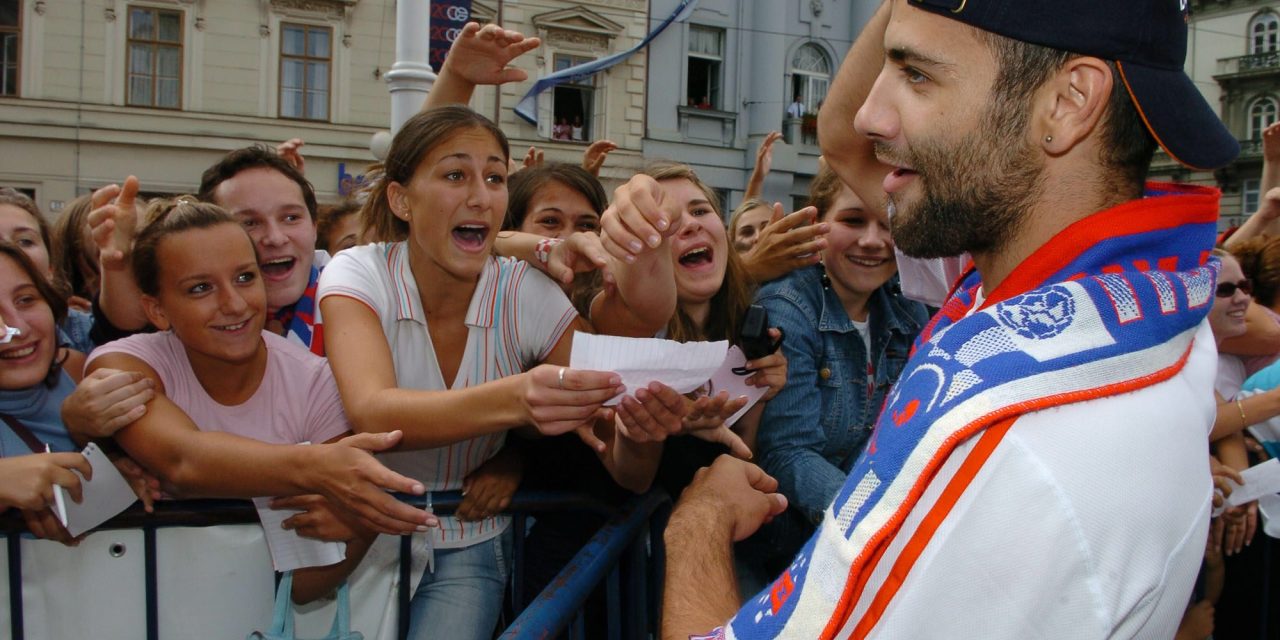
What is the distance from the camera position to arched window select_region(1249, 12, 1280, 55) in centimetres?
3356

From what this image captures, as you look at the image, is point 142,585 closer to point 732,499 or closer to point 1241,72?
point 732,499

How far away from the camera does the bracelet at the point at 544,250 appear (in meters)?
2.50

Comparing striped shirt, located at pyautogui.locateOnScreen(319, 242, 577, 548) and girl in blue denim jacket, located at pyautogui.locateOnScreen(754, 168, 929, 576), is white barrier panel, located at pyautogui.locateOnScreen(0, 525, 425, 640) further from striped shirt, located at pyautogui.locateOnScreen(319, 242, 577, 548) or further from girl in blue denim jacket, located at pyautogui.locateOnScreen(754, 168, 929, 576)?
girl in blue denim jacket, located at pyautogui.locateOnScreen(754, 168, 929, 576)

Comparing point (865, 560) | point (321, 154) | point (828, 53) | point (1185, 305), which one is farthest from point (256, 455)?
point (828, 53)

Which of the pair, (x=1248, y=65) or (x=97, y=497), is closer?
(x=97, y=497)

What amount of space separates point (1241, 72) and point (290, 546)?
38553 millimetres

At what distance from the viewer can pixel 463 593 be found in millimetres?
2344

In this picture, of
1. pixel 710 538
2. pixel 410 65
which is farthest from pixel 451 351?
pixel 410 65

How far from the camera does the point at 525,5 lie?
70.3 ft

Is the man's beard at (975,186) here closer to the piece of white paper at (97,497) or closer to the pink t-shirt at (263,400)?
the pink t-shirt at (263,400)

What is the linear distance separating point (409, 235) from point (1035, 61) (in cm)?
181

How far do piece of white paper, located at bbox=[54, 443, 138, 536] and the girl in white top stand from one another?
0.52 m

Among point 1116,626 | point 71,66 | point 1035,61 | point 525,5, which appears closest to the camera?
point 1116,626

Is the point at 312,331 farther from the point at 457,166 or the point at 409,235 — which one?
the point at 457,166
